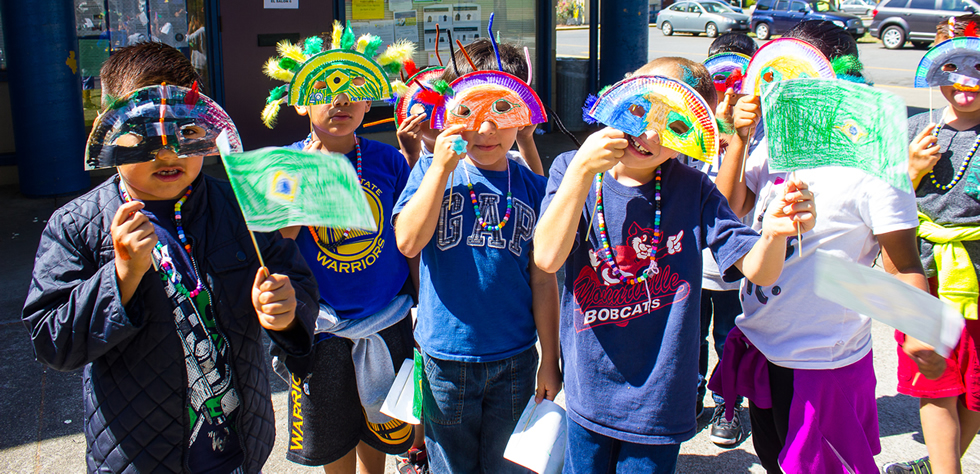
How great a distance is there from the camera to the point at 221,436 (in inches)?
79.4

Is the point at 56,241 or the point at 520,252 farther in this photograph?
the point at 520,252

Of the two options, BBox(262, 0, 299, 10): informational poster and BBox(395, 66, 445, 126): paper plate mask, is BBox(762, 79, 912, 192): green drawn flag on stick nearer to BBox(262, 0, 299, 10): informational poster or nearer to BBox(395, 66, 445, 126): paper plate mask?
BBox(395, 66, 445, 126): paper plate mask

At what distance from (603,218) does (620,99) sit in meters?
0.39

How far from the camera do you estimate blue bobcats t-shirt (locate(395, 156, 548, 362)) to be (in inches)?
93.4

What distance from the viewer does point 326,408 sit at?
8.61ft

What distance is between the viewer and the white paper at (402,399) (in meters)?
2.55

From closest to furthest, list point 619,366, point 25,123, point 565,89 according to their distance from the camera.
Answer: point 619,366
point 25,123
point 565,89

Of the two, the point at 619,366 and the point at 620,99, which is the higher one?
the point at 620,99

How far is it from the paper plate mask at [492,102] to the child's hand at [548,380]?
2.63 feet

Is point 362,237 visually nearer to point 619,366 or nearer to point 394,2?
point 619,366

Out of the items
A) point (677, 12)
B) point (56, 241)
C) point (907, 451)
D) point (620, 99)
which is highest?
point (677, 12)

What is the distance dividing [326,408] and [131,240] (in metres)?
1.14

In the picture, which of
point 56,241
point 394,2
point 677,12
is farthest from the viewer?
point 677,12

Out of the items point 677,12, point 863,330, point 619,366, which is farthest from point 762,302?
point 677,12
